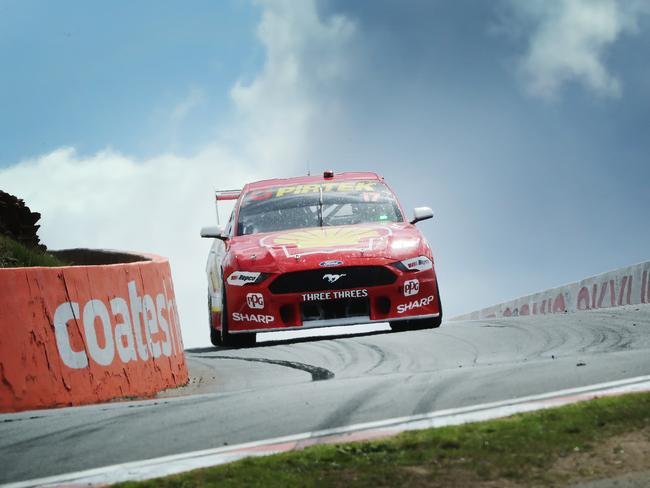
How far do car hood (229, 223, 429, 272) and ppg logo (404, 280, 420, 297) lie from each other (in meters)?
0.25

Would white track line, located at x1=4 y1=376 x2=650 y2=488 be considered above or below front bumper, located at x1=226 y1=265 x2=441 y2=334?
below

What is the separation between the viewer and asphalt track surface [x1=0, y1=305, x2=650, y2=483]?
5.55 metres

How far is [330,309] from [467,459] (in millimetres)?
6310

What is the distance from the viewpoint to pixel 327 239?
11391 mm

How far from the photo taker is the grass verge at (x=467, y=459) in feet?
14.4

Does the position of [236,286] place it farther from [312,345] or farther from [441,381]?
[441,381]

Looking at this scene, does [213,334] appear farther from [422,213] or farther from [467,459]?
[467,459]

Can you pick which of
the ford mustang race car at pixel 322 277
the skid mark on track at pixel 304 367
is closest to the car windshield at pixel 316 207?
the ford mustang race car at pixel 322 277

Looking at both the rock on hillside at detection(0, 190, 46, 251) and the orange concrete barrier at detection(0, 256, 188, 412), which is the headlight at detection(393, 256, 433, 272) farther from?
the rock on hillside at detection(0, 190, 46, 251)

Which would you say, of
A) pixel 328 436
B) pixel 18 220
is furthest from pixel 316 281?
pixel 18 220

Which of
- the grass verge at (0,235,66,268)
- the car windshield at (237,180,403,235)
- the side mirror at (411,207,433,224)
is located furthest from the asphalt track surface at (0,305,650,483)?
the grass verge at (0,235,66,268)

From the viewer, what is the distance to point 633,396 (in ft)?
18.5

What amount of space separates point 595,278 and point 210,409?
1159cm

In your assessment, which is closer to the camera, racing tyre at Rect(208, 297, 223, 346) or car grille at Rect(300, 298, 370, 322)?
car grille at Rect(300, 298, 370, 322)
